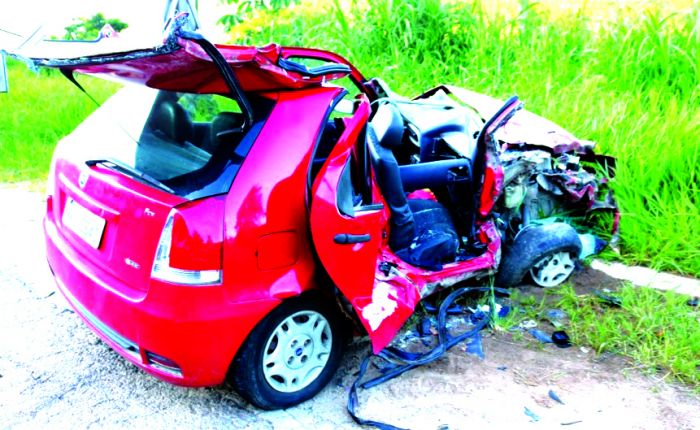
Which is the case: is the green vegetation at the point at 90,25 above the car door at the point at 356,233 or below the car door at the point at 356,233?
below

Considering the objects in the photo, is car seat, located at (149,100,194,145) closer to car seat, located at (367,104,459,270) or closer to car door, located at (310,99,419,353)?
car door, located at (310,99,419,353)

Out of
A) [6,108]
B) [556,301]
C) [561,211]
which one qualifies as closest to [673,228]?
[561,211]

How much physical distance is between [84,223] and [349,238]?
47.6 inches

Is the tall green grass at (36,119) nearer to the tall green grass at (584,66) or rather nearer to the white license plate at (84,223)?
the tall green grass at (584,66)

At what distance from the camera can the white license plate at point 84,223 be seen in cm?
270

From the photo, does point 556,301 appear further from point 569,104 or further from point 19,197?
point 19,197

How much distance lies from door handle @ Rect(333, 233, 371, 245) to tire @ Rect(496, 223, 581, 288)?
1.45 m

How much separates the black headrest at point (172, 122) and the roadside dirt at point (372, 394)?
48.0 inches

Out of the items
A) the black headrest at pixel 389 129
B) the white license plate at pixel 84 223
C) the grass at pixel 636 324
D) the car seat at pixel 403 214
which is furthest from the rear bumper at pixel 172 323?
the grass at pixel 636 324

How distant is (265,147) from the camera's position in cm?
260

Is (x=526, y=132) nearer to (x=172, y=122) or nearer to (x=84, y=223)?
(x=172, y=122)

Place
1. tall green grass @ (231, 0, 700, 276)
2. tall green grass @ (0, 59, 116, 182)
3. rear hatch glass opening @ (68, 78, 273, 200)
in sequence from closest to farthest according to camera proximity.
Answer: rear hatch glass opening @ (68, 78, 273, 200)
tall green grass @ (231, 0, 700, 276)
tall green grass @ (0, 59, 116, 182)

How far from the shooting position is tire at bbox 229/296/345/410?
8.82ft

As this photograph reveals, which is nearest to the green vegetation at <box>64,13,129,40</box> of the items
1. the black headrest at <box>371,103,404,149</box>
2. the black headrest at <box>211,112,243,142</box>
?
the black headrest at <box>371,103,404,149</box>
